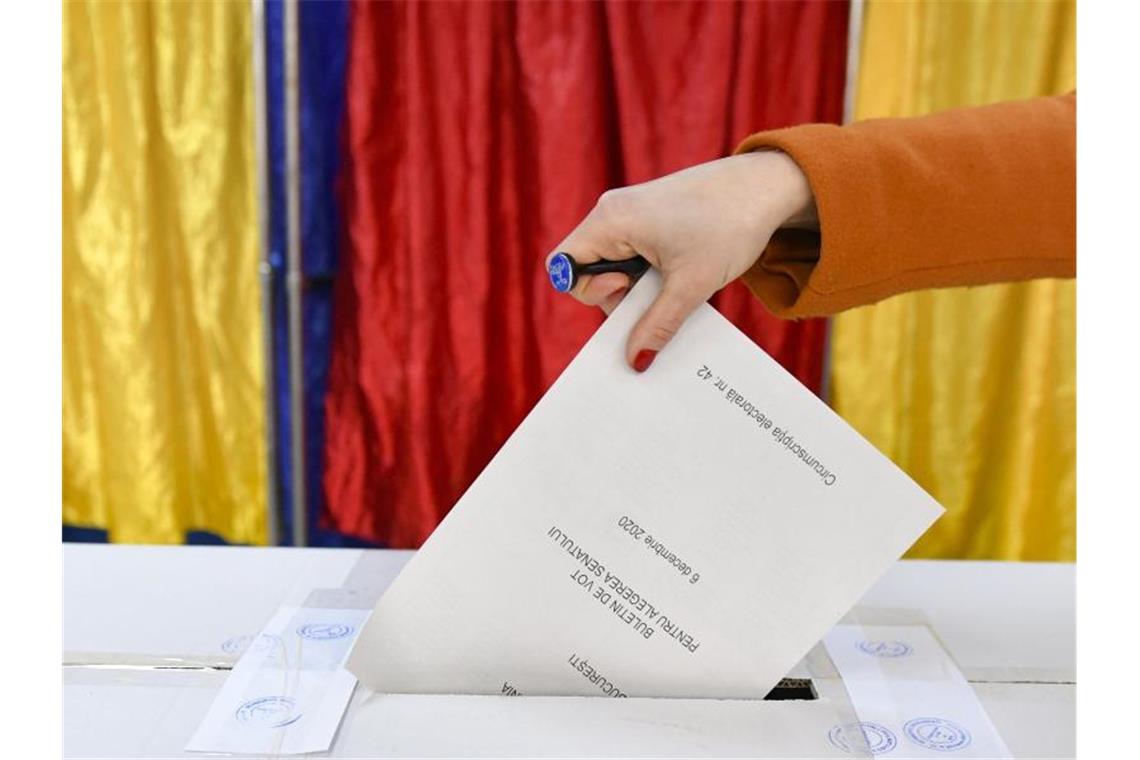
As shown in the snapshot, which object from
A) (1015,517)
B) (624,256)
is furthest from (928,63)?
(624,256)

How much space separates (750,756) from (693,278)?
28 centimetres

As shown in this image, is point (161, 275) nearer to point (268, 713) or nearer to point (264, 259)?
point (264, 259)

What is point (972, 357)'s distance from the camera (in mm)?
1805

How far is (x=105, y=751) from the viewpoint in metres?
0.57

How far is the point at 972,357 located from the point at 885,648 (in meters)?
1.24

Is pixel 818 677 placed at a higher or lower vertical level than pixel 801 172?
lower

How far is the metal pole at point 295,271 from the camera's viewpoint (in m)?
1.68

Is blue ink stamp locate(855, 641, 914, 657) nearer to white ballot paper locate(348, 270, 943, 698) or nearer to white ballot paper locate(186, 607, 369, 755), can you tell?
white ballot paper locate(348, 270, 943, 698)

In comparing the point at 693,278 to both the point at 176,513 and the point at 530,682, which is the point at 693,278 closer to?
the point at 530,682

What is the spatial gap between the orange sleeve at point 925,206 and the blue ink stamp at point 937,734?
0.28 meters

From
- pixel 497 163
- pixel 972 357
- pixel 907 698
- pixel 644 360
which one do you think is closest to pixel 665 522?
pixel 644 360

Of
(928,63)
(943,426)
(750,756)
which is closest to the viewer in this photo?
(750,756)

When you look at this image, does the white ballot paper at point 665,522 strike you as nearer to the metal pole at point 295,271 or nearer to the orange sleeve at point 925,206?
the orange sleeve at point 925,206

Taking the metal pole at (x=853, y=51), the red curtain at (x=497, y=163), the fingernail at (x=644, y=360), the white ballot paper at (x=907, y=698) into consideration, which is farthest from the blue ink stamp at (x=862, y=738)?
the metal pole at (x=853, y=51)
